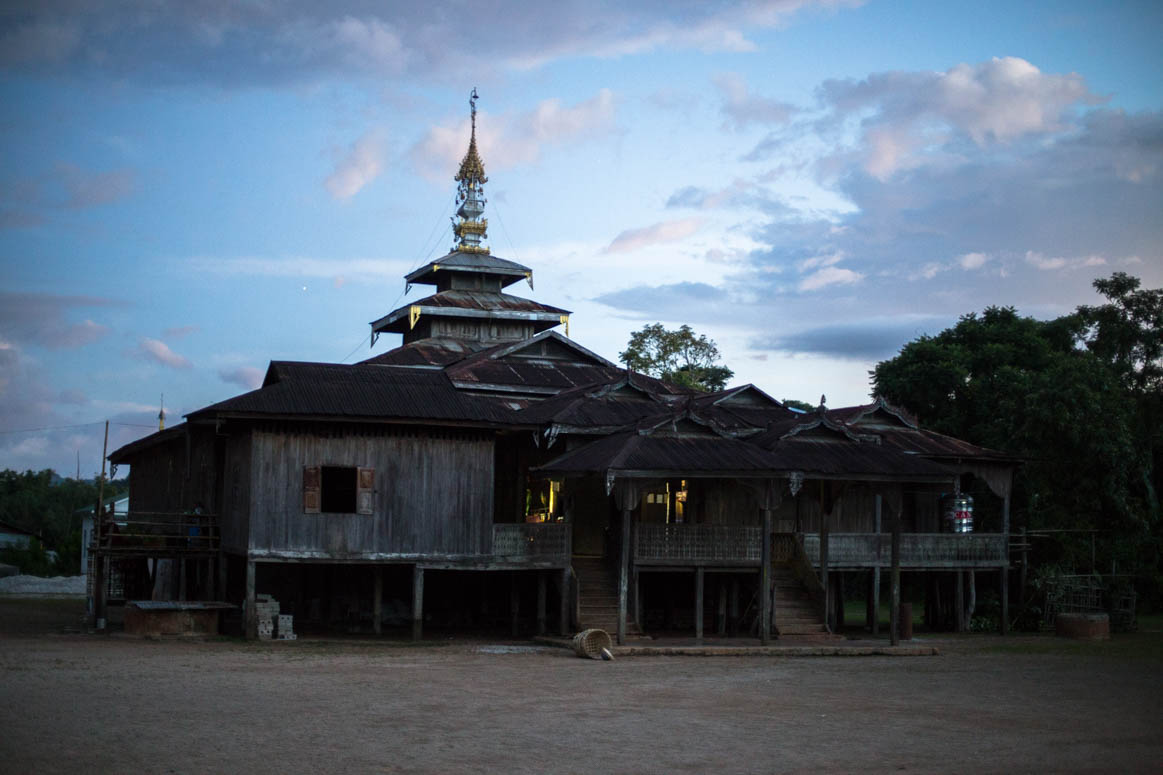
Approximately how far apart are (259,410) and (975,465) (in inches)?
773

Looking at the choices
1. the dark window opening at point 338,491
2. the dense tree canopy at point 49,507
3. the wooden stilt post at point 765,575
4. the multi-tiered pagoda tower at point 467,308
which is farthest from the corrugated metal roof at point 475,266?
the dense tree canopy at point 49,507

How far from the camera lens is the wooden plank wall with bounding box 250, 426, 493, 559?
27891 millimetres

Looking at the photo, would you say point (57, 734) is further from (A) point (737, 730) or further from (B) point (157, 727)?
(A) point (737, 730)

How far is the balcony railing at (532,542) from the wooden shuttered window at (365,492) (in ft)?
9.85

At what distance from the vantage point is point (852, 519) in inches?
1353

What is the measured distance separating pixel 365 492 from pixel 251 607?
11.5ft

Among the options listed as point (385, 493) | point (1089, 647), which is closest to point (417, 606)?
point (385, 493)

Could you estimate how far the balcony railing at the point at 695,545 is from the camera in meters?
29.3

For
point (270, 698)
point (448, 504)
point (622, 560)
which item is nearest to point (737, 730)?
point (270, 698)

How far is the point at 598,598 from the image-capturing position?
2991 centimetres

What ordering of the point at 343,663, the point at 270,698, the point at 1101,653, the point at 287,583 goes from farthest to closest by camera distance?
the point at 287,583
the point at 1101,653
the point at 343,663
the point at 270,698

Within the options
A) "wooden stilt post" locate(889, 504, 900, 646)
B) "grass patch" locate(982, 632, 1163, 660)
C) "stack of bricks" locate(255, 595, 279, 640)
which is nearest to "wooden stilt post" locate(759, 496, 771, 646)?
"wooden stilt post" locate(889, 504, 900, 646)

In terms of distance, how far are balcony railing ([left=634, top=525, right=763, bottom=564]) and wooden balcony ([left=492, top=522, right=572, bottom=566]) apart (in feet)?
6.35

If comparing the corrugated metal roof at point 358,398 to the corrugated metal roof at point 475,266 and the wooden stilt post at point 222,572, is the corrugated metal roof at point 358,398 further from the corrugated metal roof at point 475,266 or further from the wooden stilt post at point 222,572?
the corrugated metal roof at point 475,266
